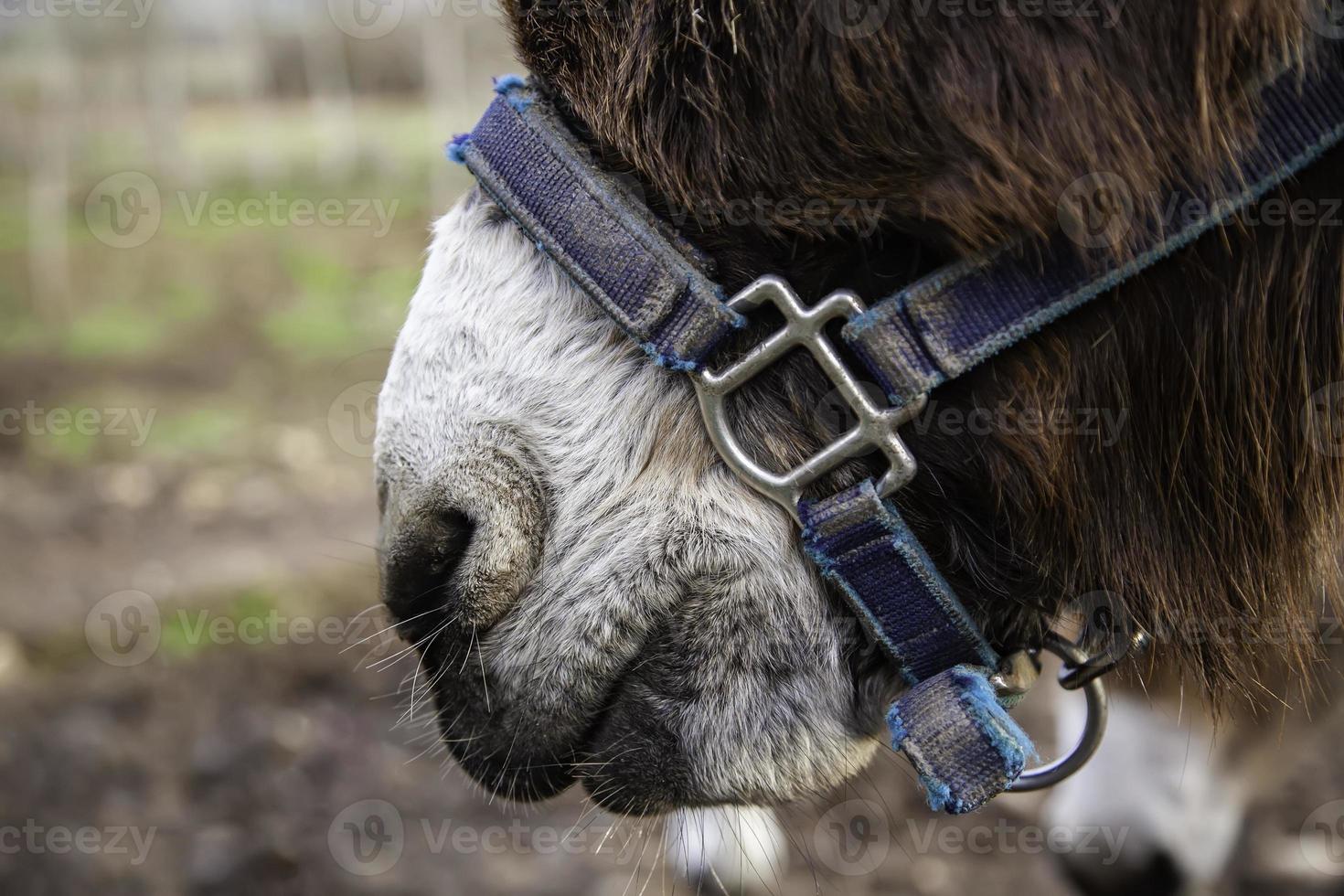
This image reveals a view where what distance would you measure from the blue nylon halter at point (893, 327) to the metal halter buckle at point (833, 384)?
20mm

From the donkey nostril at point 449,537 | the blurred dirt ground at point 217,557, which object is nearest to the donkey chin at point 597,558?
the donkey nostril at point 449,537

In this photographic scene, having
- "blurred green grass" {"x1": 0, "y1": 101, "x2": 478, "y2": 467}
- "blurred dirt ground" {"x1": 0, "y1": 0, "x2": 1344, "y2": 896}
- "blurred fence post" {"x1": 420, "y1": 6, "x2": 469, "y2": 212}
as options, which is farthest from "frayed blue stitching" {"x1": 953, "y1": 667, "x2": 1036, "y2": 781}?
"blurred fence post" {"x1": 420, "y1": 6, "x2": 469, "y2": 212}

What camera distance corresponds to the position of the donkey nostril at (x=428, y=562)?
1116 mm

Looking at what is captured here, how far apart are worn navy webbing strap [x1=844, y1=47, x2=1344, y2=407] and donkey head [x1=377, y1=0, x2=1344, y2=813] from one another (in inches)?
1.2

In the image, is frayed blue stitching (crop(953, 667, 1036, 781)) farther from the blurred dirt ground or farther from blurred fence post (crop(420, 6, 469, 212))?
blurred fence post (crop(420, 6, 469, 212))

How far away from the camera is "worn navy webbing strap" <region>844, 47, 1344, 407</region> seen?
858mm

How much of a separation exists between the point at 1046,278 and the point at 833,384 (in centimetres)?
23

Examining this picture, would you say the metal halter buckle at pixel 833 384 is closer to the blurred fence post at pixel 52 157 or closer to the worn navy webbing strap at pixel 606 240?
the worn navy webbing strap at pixel 606 240

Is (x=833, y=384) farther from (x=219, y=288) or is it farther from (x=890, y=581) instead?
(x=219, y=288)

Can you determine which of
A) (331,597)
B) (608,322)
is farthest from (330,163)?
(608,322)

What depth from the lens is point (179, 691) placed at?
9.57 feet

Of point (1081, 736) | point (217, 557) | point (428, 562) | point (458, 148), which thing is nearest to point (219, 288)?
point (217, 557)

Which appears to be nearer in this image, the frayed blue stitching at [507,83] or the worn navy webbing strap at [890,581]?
the worn navy webbing strap at [890,581]

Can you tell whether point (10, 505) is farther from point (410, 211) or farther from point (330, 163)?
point (330, 163)
